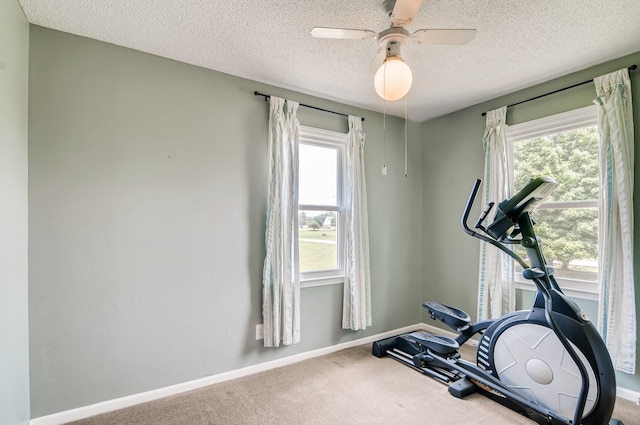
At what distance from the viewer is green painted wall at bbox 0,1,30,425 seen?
5.28ft

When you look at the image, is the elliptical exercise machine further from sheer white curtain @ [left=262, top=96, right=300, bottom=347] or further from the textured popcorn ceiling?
sheer white curtain @ [left=262, top=96, right=300, bottom=347]

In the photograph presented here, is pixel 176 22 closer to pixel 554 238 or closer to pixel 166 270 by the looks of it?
pixel 166 270

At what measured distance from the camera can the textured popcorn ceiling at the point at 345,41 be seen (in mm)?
1888

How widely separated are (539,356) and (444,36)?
2.08 metres

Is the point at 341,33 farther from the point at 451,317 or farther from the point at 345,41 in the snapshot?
the point at 451,317

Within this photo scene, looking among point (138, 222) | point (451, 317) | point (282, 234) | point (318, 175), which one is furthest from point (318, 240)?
point (138, 222)

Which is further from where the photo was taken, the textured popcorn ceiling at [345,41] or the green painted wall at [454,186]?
the green painted wall at [454,186]

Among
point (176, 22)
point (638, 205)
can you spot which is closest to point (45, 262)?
point (176, 22)

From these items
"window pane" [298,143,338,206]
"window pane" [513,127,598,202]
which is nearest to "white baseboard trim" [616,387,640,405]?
"window pane" [513,127,598,202]

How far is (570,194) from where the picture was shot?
275 cm

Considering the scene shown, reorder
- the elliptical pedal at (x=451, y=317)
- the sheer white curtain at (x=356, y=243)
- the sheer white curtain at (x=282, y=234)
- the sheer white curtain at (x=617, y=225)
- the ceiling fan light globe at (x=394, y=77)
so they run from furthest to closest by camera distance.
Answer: the sheer white curtain at (x=356, y=243), the sheer white curtain at (x=282, y=234), the elliptical pedal at (x=451, y=317), the sheer white curtain at (x=617, y=225), the ceiling fan light globe at (x=394, y=77)

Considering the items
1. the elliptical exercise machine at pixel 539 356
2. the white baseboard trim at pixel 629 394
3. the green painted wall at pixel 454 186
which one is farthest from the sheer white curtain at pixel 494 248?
the white baseboard trim at pixel 629 394

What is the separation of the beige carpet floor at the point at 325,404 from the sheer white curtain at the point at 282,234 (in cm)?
41

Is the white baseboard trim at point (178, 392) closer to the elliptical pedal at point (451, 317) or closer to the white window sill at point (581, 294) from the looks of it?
the white window sill at point (581, 294)
